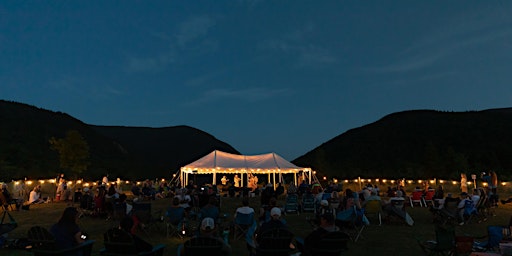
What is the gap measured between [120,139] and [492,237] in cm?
9411

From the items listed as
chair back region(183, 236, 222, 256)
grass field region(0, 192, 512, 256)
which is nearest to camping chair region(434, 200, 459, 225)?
grass field region(0, 192, 512, 256)

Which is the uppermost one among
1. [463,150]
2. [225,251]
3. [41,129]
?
[41,129]

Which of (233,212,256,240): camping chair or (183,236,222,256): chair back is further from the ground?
(183,236,222,256): chair back

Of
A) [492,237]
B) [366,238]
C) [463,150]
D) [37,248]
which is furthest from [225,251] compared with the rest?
[463,150]

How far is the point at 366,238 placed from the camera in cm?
871

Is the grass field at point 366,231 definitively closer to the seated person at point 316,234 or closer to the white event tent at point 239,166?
the seated person at point 316,234

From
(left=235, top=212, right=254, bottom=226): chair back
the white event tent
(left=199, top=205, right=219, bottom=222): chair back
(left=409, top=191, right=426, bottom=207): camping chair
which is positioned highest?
the white event tent

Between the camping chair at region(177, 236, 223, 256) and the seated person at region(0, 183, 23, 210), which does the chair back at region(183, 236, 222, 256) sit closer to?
the camping chair at region(177, 236, 223, 256)

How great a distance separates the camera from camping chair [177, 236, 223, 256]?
4.51m

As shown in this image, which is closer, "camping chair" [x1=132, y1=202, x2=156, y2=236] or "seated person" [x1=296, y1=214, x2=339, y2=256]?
"seated person" [x1=296, y1=214, x2=339, y2=256]

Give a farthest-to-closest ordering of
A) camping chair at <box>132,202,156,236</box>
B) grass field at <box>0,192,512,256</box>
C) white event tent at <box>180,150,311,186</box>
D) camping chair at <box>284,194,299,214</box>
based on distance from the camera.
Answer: white event tent at <box>180,150,311,186</box> < camping chair at <box>284,194,299,214</box> < camping chair at <box>132,202,156,236</box> < grass field at <box>0,192,512,256</box>

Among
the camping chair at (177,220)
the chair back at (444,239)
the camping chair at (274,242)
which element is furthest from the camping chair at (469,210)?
the camping chair at (274,242)

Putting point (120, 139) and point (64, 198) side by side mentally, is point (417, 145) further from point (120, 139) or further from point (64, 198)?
point (120, 139)

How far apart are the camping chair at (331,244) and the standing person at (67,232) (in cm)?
311
